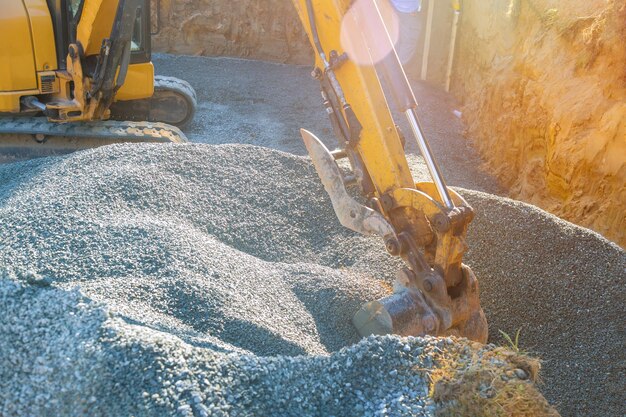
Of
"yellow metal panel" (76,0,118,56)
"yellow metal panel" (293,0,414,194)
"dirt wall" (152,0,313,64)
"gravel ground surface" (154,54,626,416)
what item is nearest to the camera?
"yellow metal panel" (293,0,414,194)

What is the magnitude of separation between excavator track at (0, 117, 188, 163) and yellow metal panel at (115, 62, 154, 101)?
53 centimetres

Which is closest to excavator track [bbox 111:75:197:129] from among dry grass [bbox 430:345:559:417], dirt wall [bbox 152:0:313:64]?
dirt wall [bbox 152:0:313:64]

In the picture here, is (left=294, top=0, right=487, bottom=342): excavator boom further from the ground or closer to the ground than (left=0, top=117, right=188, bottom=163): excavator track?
further from the ground

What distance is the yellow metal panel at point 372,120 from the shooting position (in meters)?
3.76

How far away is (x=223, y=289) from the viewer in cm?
389

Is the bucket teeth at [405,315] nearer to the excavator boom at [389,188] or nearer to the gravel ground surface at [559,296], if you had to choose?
the excavator boom at [389,188]

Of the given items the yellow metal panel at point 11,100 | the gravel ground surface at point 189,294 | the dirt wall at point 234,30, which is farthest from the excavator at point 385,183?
the dirt wall at point 234,30

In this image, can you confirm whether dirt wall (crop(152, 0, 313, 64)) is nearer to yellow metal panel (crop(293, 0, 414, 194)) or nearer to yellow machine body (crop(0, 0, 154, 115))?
yellow machine body (crop(0, 0, 154, 115))

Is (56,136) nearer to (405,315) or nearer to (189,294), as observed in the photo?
(189,294)

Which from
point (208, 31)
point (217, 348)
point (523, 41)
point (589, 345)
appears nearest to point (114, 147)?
point (217, 348)

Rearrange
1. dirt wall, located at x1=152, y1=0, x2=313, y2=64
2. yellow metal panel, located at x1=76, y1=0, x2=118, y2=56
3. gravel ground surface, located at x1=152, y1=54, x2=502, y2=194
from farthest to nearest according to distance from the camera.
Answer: dirt wall, located at x1=152, y1=0, x2=313, y2=64
gravel ground surface, located at x1=152, y1=54, x2=502, y2=194
yellow metal panel, located at x1=76, y1=0, x2=118, y2=56

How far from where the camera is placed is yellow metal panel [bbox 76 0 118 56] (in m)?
6.44

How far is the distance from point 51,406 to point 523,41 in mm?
6619

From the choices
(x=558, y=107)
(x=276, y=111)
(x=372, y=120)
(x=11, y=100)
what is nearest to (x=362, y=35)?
(x=372, y=120)
